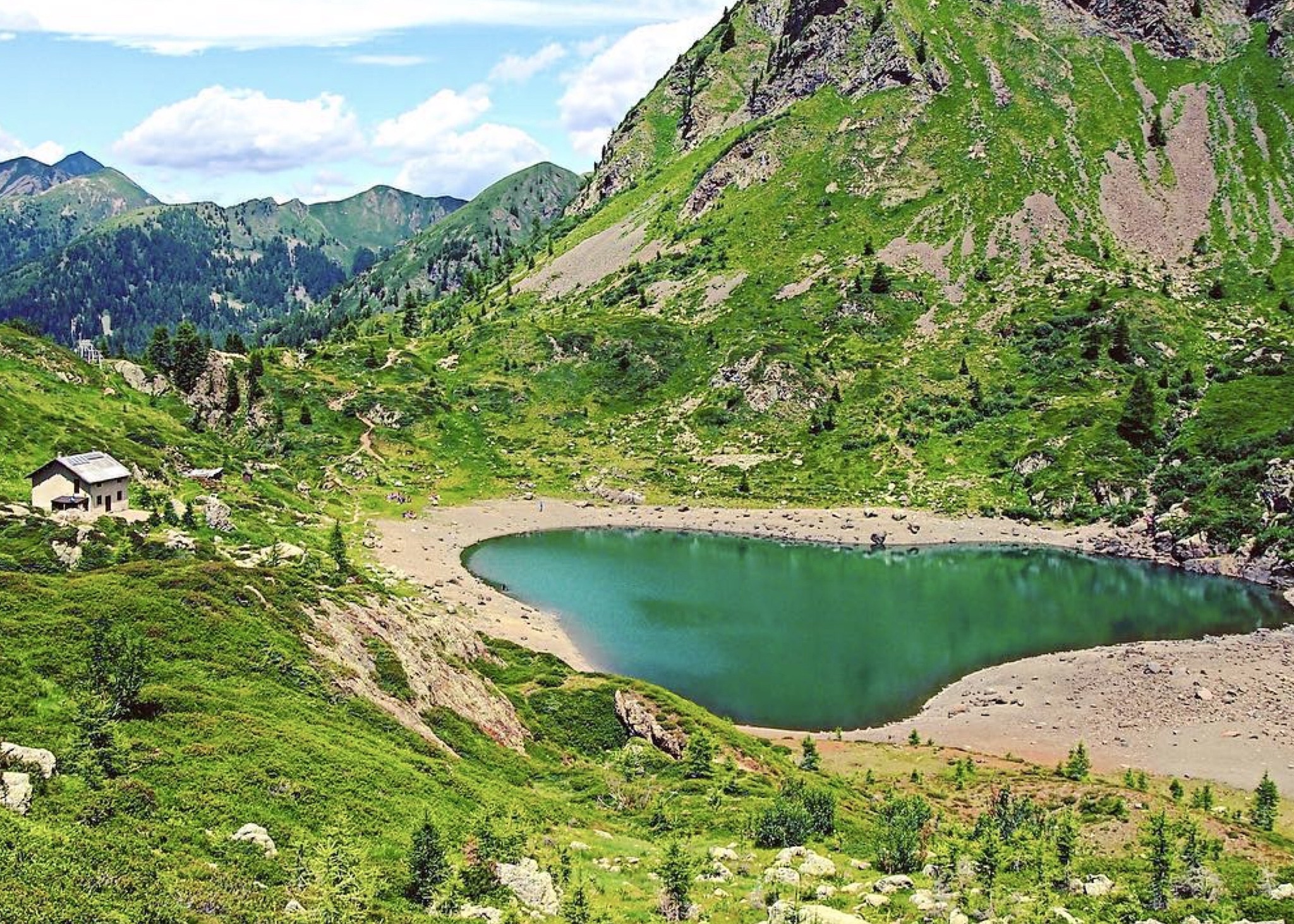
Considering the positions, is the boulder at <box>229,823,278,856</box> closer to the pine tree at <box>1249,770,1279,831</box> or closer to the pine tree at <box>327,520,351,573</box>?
the pine tree at <box>327,520,351,573</box>

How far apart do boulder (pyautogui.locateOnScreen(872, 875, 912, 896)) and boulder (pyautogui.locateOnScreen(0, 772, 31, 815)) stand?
838 inches

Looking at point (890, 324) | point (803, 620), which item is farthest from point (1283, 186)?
point (803, 620)

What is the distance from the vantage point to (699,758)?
4103cm

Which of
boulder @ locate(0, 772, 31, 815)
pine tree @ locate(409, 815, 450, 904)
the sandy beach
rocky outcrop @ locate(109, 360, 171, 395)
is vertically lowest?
the sandy beach

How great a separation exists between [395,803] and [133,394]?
9525 centimetres

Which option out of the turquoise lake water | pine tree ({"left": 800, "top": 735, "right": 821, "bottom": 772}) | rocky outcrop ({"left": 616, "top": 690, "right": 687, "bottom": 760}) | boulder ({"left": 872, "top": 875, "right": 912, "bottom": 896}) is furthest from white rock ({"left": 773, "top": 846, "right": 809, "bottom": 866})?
the turquoise lake water

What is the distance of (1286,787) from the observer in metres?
49.0

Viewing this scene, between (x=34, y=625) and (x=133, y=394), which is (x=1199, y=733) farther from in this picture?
(x=133, y=394)

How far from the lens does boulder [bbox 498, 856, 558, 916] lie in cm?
A: 2308

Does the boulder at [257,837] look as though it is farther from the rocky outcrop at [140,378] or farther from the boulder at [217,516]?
the rocky outcrop at [140,378]

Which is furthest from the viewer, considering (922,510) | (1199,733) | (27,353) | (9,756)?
(922,510)

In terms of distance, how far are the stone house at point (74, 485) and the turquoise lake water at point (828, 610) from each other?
1425 inches

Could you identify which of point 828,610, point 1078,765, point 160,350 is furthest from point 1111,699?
point 160,350

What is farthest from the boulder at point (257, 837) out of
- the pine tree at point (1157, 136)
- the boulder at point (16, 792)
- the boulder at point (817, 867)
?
the pine tree at point (1157, 136)
